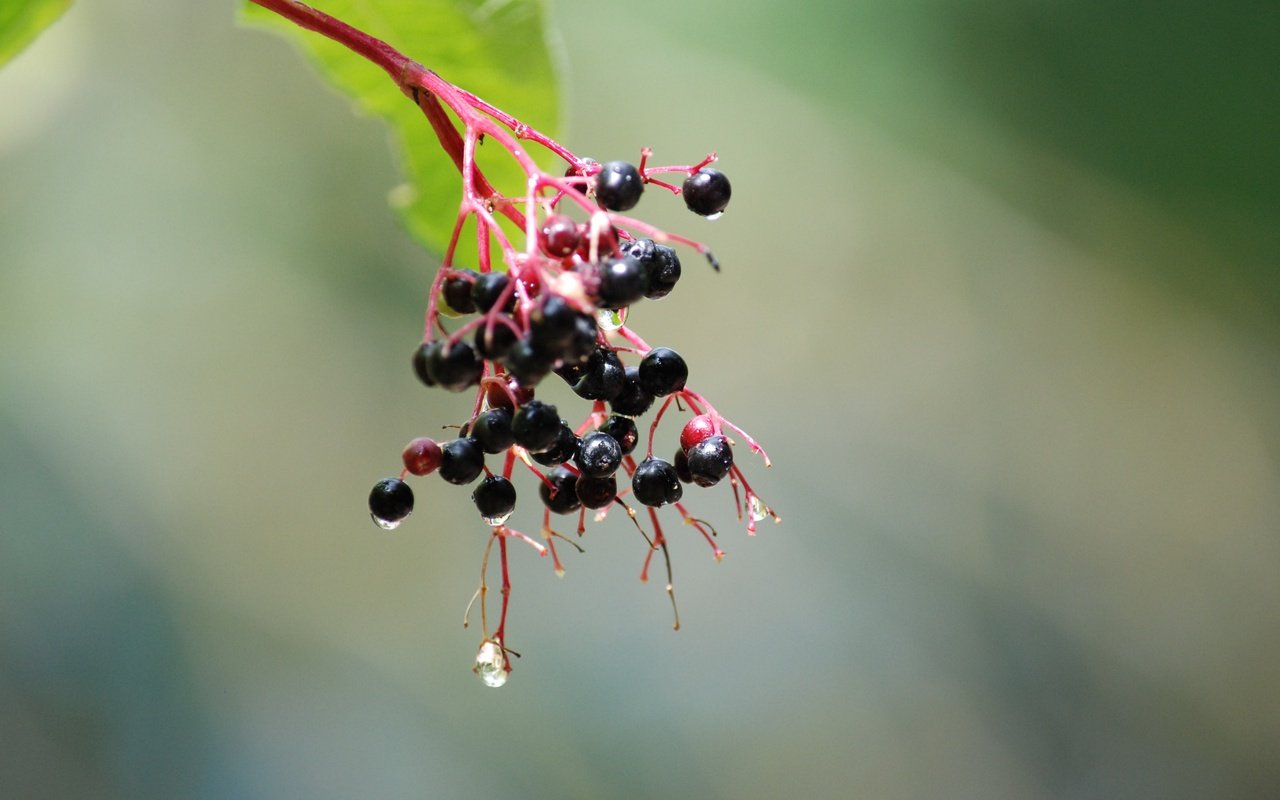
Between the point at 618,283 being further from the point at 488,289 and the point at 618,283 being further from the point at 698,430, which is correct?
the point at 698,430

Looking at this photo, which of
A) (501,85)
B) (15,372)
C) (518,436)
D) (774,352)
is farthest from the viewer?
(774,352)

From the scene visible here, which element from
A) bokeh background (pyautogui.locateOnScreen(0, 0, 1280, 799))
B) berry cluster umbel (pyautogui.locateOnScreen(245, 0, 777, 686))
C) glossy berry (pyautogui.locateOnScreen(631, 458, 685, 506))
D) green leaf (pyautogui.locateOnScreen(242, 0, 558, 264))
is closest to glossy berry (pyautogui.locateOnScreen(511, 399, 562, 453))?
berry cluster umbel (pyautogui.locateOnScreen(245, 0, 777, 686))

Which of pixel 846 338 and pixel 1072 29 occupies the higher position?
pixel 1072 29

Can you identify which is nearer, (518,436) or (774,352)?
(518,436)

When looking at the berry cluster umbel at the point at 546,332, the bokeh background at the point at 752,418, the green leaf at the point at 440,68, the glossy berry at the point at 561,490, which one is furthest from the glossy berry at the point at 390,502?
the bokeh background at the point at 752,418

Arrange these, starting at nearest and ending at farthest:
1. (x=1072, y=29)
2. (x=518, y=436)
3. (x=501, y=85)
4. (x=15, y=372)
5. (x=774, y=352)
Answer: (x=518, y=436)
(x=501, y=85)
(x=15, y=372)
(x=1072, y=29)
(x=774, y=352)

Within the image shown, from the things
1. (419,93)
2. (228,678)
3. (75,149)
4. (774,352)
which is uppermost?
(75,149)

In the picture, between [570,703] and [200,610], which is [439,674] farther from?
[200,610]

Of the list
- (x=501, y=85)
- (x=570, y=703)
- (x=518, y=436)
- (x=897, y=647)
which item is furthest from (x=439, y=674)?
(x=518, y=436)
